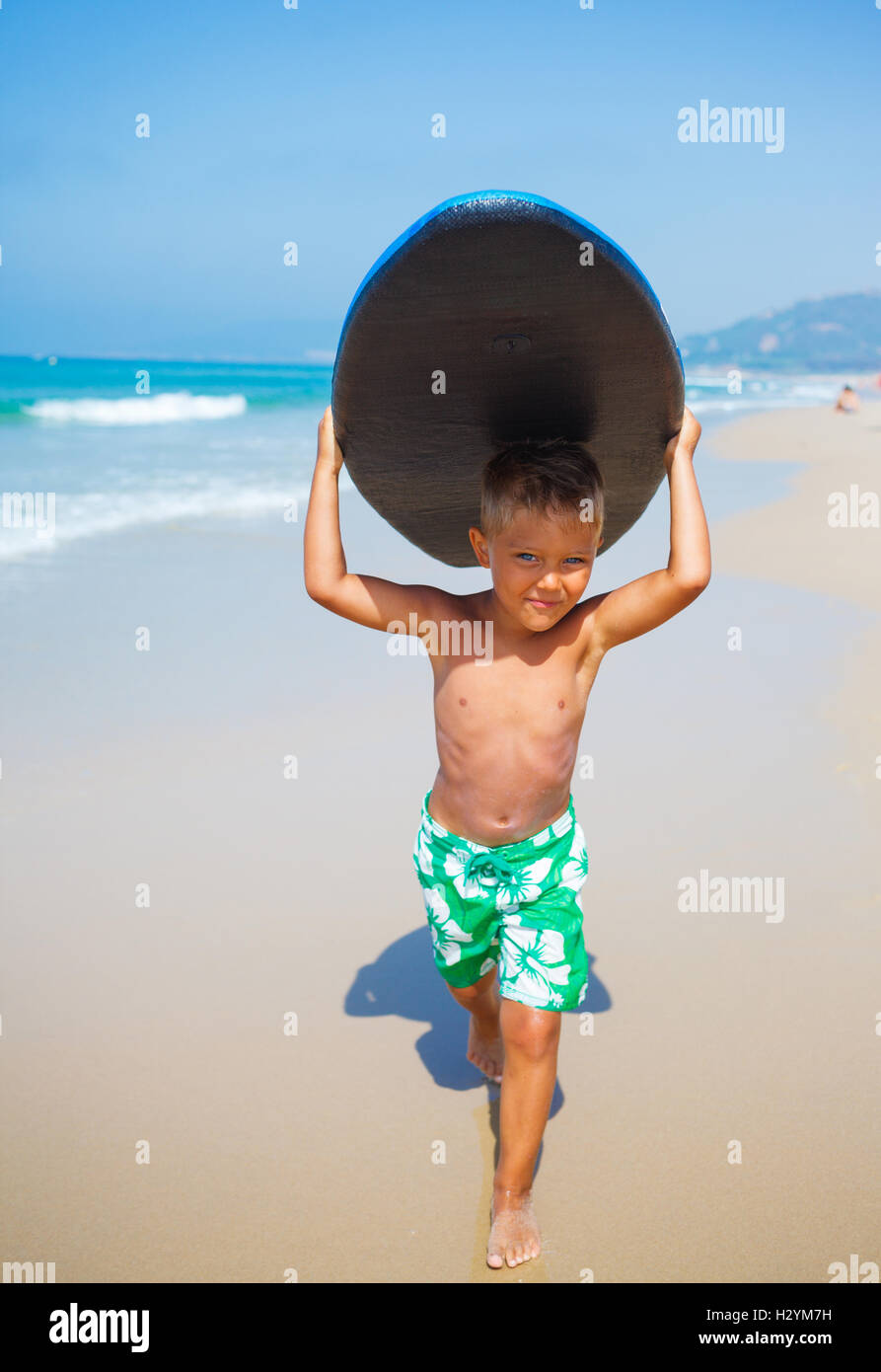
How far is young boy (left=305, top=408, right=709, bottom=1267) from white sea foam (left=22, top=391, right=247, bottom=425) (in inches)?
758

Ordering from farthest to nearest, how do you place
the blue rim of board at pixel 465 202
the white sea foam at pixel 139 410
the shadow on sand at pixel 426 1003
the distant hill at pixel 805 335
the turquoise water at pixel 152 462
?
the distant hill at pixel 805 335, the white sea foam at pixel 139 410, the turquoise water at pixel 152 462, the shadow on sand at pixel 426 1003, the blue rim of board at pixel 465 202

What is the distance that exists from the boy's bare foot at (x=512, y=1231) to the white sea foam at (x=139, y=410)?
19766mm

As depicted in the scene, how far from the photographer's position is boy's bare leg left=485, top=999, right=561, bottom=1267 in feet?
6.80

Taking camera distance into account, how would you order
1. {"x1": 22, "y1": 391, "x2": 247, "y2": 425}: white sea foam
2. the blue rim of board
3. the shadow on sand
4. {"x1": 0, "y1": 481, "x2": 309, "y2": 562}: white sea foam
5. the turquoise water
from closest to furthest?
the blue rim of board → the shadow on sand → {"x1": 0, "y1": 481, "x2": 309, "y2": 562}: white sea foam → the turquoise water → {"x1": 22, "y1": 391, "x2": 247, "y2": 425}: white sea foam

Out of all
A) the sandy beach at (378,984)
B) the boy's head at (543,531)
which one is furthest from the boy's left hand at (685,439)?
the sandy beach at (378,984)

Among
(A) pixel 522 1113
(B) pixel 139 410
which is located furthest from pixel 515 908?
(B) pixel 139 410

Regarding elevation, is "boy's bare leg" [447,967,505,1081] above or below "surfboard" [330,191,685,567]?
below

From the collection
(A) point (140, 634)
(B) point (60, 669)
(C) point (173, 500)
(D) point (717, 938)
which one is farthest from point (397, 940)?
(C) point (173, 500)

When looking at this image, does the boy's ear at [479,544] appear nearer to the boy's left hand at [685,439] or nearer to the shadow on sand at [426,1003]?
the boy's left hand at [685,439]

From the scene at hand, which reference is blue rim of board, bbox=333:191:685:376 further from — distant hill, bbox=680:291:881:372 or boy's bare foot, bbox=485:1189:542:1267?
distant hill, bbox=680:291:881:372

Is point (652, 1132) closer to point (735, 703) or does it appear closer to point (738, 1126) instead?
point (738, 1126)

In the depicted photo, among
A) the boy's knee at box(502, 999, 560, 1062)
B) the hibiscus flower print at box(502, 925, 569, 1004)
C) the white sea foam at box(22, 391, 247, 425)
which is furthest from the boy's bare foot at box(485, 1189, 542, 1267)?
the white sea foam at box(22, 391, 247, 425)

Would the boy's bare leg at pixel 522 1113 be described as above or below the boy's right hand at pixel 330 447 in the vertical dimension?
below

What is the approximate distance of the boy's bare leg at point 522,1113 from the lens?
2.07 metres
